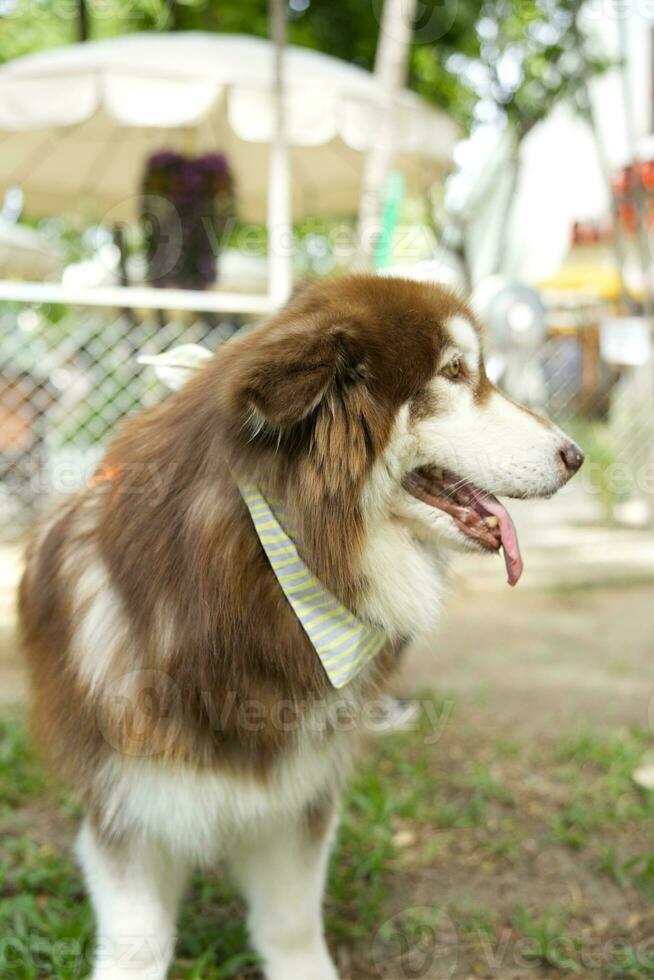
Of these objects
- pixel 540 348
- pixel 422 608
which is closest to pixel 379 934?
pixel 422 608

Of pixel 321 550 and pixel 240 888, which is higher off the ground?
pixel 321 550

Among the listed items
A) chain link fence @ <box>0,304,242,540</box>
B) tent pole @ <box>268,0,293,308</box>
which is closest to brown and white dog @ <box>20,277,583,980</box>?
tent pole @ <box>268,0,293,308</box>

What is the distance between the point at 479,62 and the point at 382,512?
10.7 metres

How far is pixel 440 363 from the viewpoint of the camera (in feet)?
6.26

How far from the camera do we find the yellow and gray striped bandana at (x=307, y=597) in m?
1.74

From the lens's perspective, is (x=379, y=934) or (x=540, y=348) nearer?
(x=379, y=934)

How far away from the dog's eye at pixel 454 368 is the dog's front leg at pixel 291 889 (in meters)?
1.11

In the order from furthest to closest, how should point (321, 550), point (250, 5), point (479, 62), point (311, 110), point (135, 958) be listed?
point (479, 62)
point (250, 5)
point (311, 110)
point (135, 958)
point (321, 550)

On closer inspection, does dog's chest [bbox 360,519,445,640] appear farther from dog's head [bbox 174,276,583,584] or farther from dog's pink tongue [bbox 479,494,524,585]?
dog's pink tongue [bbox 479,494,524,585]

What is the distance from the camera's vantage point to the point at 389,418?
1.81 m

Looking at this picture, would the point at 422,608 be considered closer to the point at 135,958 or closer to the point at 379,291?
the point at 379,291

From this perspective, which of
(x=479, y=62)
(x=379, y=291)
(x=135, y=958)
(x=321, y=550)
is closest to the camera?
(x=321, y=550)

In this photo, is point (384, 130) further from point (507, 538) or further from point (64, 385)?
point (507, 538)

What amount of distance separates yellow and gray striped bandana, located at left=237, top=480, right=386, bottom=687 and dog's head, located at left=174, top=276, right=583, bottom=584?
0.05 meters
